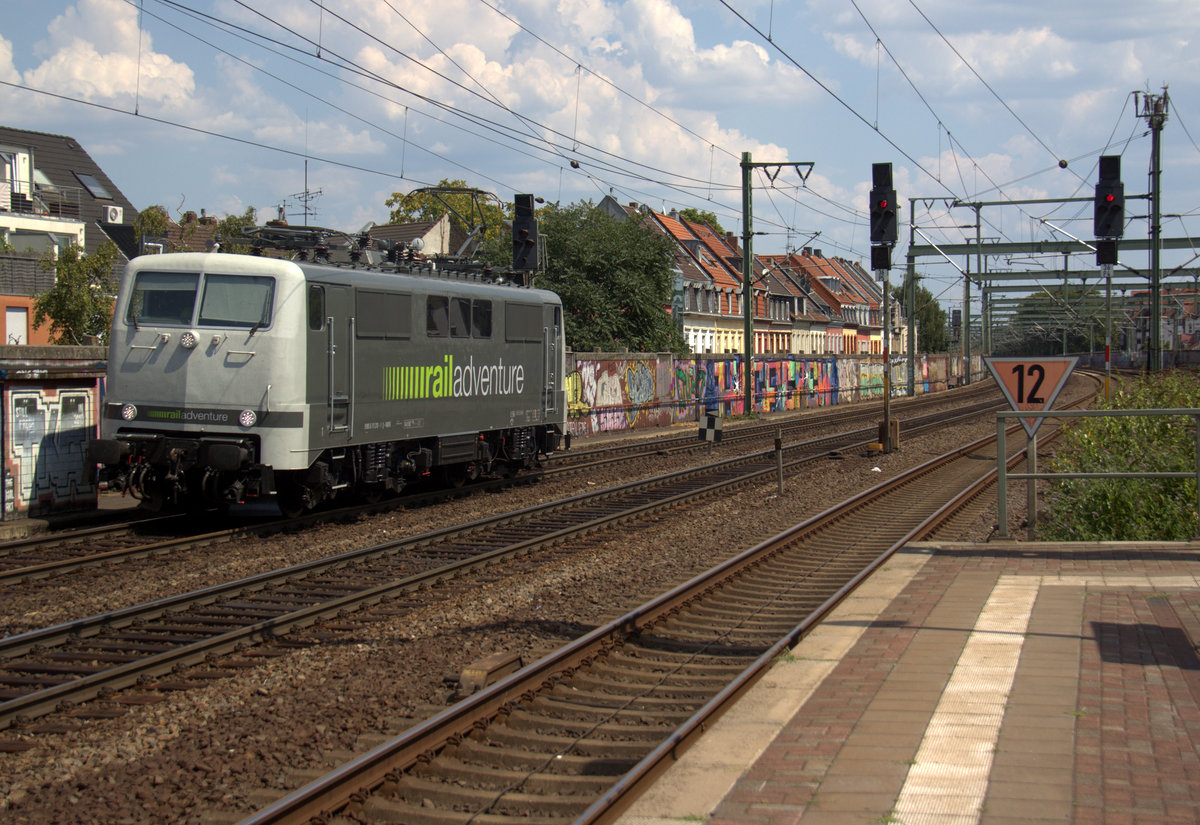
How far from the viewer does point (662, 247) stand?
43812 mm

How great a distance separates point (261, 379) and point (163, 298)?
171 cm

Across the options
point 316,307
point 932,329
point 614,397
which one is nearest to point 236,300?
point 316,307

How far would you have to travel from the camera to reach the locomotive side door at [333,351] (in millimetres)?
13508

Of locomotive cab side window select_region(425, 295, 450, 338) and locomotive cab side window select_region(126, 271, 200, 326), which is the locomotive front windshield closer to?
locomotive cab side window select_region(126, 271, 200, 326)

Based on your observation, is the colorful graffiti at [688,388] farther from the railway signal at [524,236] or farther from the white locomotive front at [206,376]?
the white locomotive front at [206,376]

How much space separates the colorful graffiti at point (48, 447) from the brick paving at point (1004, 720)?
10.4 meters

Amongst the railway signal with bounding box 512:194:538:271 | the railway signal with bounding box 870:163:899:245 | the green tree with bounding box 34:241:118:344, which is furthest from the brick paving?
the green tree with bounding box 34:241:118:344

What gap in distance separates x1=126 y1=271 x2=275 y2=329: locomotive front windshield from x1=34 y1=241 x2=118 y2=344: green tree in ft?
59.6

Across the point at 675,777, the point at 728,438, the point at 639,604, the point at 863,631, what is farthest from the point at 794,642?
the point at 728,438

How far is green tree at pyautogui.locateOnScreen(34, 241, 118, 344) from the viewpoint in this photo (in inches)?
1193

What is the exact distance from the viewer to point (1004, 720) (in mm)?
5801

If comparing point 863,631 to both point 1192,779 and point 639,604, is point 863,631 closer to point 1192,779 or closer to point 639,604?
point 639,604

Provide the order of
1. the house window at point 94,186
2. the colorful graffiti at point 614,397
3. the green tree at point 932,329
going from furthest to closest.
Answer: the green tree at point 932,329 < the house window at point 94,186 < the colorful graffiti at point 614,397

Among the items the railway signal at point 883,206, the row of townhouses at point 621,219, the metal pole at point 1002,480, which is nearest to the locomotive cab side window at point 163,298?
the row of townhouses at point 621,219
